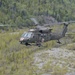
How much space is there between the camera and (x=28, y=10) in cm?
7738

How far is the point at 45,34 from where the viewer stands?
21.9m

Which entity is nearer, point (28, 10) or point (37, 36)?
point (37, 36)

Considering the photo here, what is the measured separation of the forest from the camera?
6869 centimetres

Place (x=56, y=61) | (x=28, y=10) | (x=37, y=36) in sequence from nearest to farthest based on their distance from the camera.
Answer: (x=56, y=61) < (x=37, y=36) < (x=28, y=10)

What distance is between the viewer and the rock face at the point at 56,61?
14422 millimetres

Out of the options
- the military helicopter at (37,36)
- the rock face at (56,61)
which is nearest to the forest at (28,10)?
the military helicopter at (37,36)

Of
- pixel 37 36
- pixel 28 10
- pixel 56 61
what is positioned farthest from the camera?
pixel 28 10

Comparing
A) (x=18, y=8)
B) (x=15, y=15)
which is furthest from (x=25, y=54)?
(x=18, y=8)

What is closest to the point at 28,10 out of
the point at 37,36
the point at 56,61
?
the point at 37,36

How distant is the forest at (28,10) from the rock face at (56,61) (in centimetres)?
4520

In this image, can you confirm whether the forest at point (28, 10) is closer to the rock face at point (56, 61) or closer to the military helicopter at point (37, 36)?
the military helicopter at point (37, 36)

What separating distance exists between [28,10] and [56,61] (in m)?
61.4

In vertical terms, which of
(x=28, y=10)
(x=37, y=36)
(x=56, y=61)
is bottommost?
(x=28, y=10)

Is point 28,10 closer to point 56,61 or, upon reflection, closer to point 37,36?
point 37,36
